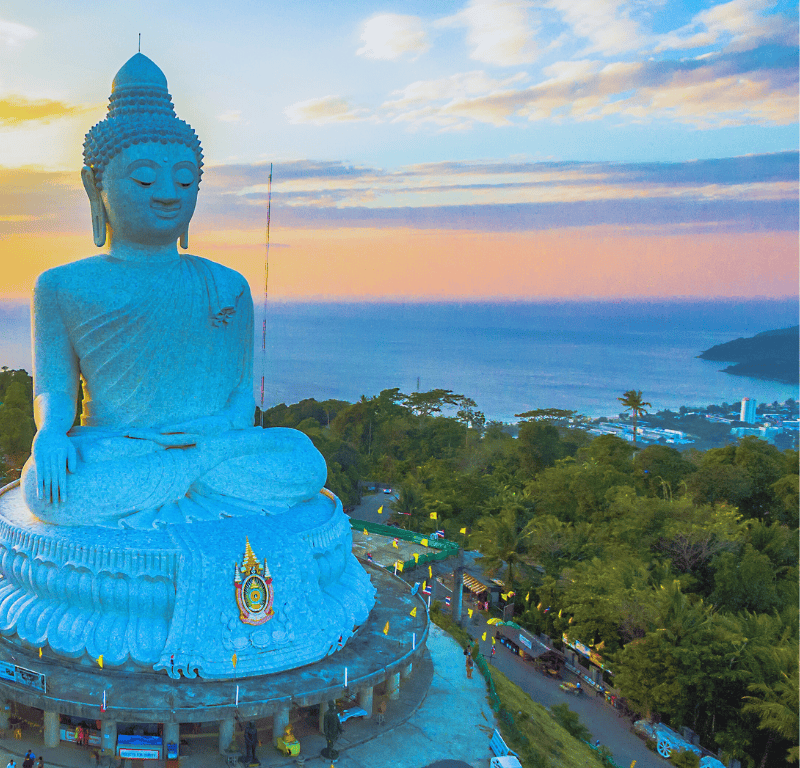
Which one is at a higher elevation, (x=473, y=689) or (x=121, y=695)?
(x=121, y=695)

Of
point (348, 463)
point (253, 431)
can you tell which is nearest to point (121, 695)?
point (253, 431)

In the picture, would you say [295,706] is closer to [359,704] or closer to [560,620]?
[359,704]

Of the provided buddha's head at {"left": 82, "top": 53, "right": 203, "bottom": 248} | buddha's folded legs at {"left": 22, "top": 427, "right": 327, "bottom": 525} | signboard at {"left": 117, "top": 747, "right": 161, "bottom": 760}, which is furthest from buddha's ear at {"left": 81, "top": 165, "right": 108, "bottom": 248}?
signboard at {"left": 117, "top": 747, "right": 161, "bottom": 760}

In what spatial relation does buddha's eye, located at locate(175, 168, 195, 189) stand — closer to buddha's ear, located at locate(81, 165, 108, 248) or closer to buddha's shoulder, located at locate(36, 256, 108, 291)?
buddha's ear, located at locate(81, 165, 108, 248)

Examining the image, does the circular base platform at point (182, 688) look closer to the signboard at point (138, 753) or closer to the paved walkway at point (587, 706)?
the signboard at point (138, 753)

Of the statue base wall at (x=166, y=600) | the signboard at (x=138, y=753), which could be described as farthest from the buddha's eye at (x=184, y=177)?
the signboard at (x=138, y=753)

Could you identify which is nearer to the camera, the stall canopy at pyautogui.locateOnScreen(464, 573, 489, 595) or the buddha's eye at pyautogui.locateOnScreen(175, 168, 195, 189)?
the buddha's eye at pyautogui.locateOnScreen(175, 168, 195, 189)

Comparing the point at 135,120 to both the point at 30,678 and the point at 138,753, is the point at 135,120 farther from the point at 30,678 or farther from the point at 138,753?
the point at 138,753
